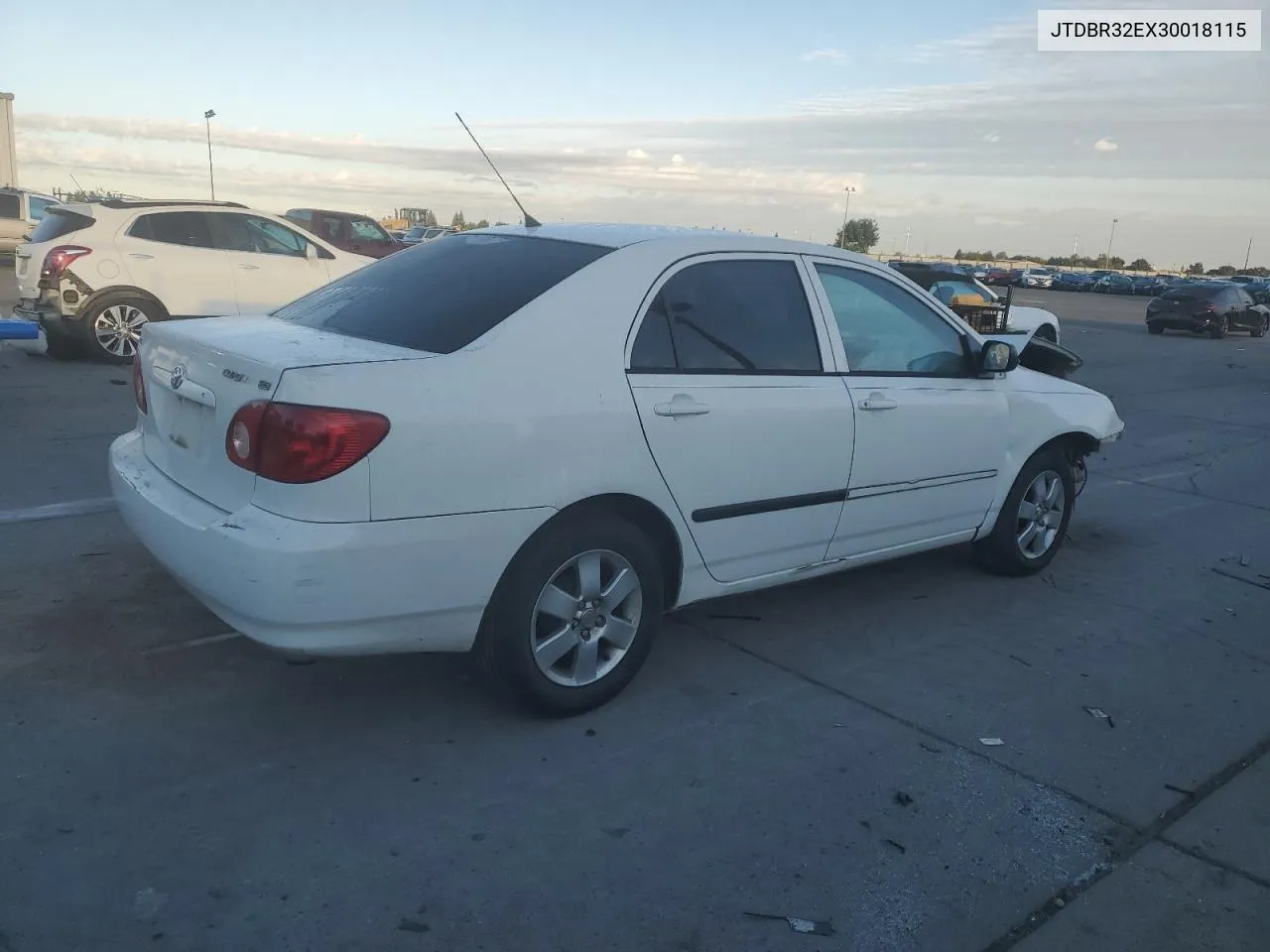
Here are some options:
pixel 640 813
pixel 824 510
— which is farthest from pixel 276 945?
pixel 824 510

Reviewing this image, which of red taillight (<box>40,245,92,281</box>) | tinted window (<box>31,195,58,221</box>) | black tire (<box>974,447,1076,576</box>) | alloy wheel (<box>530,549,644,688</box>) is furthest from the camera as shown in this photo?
tinted window (<box>31,195,58,221</box>)

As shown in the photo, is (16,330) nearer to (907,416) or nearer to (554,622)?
(554,622)

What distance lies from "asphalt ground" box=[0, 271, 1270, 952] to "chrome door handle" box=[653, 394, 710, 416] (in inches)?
43.0

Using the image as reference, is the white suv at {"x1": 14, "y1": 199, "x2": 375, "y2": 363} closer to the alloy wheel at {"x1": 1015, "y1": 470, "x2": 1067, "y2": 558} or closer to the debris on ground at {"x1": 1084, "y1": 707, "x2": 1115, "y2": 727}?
the alloy wheel at {"x1": 1015, "y1": 470, "x2": 1067, "y2": 558}

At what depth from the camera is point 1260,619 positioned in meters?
5.36

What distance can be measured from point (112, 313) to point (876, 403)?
9.41 metres

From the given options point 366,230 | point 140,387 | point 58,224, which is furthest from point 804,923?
point 366,230

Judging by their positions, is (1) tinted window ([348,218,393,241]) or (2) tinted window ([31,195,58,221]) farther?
(2) tinted window ([31,195,58,221])

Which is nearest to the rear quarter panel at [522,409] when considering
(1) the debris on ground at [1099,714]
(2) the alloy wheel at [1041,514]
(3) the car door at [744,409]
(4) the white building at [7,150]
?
(3) the car door at [744,409]

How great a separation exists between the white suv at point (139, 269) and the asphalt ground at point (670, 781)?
6429 millimetres

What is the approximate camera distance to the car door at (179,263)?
11227 millimetres

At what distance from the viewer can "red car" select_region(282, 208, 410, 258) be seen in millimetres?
22375

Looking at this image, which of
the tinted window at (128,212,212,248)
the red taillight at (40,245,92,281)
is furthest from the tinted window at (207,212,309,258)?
the red taillight at (40,245,92,281)

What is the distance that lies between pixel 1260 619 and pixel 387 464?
A: 4.50m
